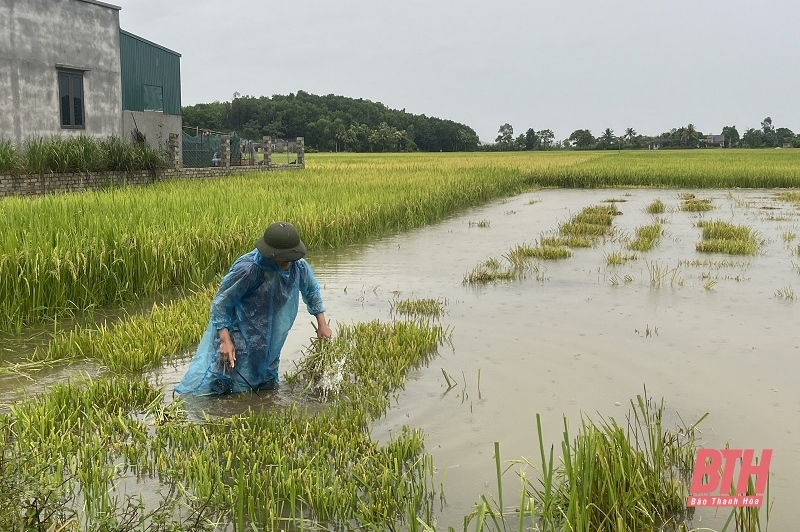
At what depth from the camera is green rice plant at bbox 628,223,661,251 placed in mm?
9727

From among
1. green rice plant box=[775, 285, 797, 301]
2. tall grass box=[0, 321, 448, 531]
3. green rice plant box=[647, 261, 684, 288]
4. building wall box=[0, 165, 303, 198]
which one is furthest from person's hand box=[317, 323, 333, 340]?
building wall box=[0, 165, 303, 198]

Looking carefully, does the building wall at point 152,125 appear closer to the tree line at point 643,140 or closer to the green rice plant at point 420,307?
the green rice plant at point 420,307

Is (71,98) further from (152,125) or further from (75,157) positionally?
(75,157)

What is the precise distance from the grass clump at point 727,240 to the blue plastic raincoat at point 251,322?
711 centimetres

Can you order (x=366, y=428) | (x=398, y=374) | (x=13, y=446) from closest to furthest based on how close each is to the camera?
1. (x=13, y=446)
2. (x=366, y=428)
3. (x=398, y=374)

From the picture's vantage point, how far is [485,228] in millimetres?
12062

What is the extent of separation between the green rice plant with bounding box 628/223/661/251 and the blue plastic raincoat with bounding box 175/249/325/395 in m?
6.78

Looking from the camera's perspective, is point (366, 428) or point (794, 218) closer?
point (366, 428)

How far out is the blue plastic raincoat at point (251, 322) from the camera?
3.79m

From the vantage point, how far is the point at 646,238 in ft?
34.0

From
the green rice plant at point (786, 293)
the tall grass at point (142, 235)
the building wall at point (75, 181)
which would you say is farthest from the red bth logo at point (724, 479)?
the building wall at point (75, 181)

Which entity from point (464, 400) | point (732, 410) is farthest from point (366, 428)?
point (732, 410)

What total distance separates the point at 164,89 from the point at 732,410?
19.7m

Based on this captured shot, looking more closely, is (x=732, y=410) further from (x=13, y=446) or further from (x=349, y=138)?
(x=349, y=138)
